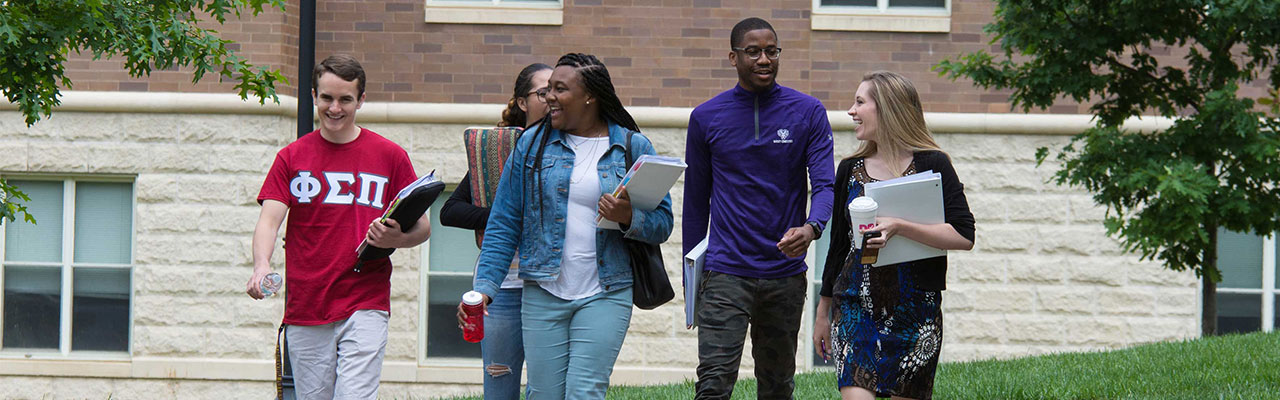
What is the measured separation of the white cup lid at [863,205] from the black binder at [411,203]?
62.7 inches

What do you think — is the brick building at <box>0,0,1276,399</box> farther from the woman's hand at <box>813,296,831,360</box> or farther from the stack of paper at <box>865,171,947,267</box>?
the stack of paper at <box>865,171,947,267</box>

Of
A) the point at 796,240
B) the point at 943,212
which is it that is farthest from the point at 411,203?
the point at 943,212

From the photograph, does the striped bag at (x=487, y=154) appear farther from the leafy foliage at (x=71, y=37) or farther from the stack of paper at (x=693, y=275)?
the leafy foliage at (x=71, y=37)

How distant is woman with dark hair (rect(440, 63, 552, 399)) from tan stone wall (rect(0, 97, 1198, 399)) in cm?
638

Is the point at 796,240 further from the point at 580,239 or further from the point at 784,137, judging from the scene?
the point at 580,239

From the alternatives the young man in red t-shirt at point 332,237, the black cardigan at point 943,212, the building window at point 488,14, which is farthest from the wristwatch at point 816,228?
the building window at point 488,14

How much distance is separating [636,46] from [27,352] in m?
6.32

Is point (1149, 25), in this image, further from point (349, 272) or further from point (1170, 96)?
point (349, 272)

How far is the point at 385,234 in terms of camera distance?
5309mm

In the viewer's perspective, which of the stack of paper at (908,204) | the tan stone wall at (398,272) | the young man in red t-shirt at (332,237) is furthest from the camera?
the tan stone wall at (398,272)

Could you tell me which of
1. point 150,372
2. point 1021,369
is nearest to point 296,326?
point 1021,369

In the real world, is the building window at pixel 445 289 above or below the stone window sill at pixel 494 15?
below

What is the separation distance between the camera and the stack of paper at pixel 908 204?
4844 mm

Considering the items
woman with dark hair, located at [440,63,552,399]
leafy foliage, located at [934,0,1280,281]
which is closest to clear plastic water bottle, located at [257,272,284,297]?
woman with dark hair, located at [440,63,552,399]
